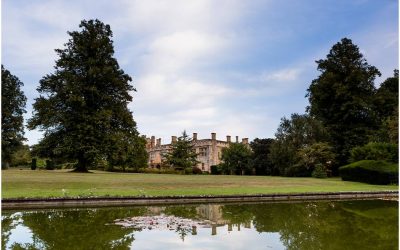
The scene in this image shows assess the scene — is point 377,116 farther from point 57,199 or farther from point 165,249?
point 165,249

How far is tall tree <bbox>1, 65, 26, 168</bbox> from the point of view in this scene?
42031 millimetres

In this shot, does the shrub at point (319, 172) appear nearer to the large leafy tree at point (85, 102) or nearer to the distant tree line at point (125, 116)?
the distant tree line at point (125, 116)

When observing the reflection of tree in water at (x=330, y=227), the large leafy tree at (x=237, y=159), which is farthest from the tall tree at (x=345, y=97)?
the reflection of tree in water at (x=330, y=227)

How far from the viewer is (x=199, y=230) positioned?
8883 millimetres

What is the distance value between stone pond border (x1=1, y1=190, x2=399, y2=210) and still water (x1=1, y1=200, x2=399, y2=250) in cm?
138

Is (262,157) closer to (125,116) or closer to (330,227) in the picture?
(125,116)

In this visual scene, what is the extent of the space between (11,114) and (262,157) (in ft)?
106

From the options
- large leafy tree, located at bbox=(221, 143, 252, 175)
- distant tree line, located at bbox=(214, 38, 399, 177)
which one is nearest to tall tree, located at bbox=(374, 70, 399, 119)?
distant tree line, located at bbox=(214, 38, 399, 177)

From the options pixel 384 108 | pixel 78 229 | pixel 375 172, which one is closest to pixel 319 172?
pixel 375 172

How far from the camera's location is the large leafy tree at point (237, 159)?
56.3 meters

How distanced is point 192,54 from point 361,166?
16.3 metres

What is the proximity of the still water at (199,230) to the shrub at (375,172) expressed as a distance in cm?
1625

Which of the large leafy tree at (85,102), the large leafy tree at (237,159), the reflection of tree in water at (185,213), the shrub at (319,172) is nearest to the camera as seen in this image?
the reflection of tree in water at (185,213)

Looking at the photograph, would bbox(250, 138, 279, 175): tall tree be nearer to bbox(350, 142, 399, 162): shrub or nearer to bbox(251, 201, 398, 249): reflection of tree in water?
bbox(350, 142, 399, 162): shrub
